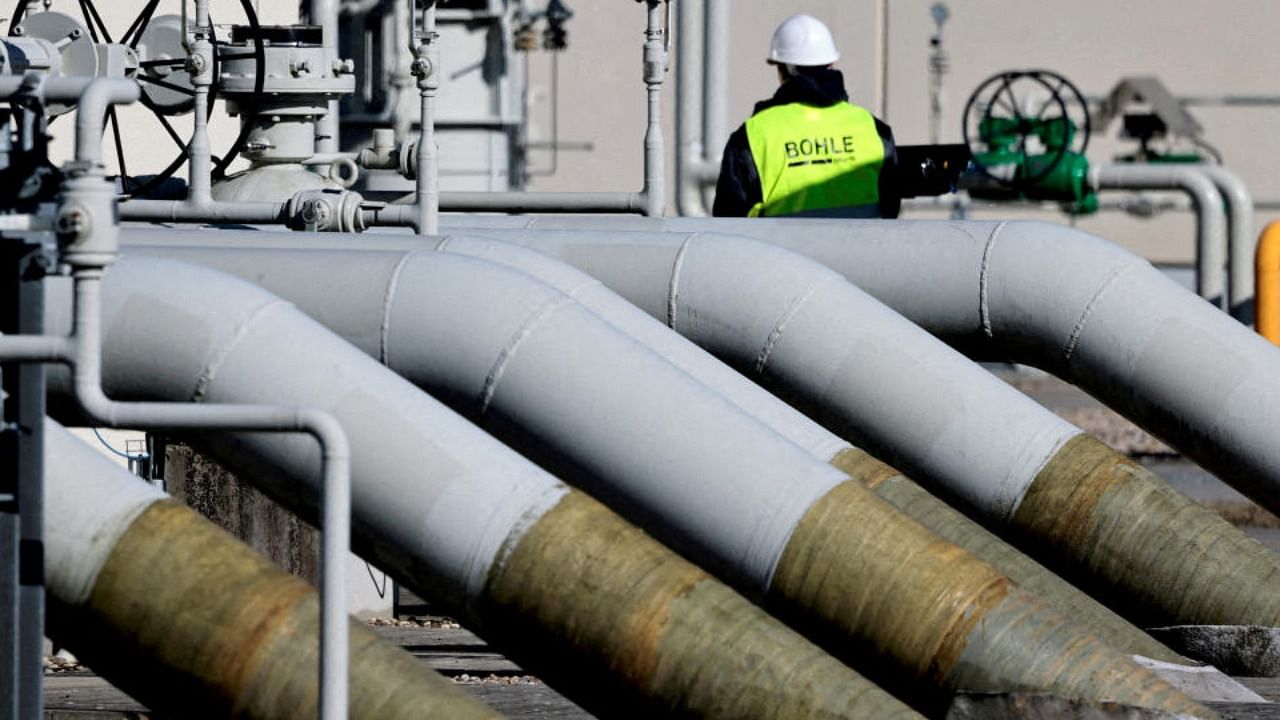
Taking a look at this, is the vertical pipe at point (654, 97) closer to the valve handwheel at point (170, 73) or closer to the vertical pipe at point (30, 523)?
the valve handwheel at point (170, 73)

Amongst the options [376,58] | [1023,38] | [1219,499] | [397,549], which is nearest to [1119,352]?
[397,549]

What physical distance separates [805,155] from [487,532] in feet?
12.9

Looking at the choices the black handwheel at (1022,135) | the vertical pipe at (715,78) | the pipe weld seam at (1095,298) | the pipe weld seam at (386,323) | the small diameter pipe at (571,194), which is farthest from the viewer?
the black handwheel at (1022,135)

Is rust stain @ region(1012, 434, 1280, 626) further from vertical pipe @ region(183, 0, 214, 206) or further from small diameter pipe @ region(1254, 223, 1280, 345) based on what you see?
small diameter pipe @ region(1254, 223, 1280, 345)

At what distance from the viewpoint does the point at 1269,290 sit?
1185 cm

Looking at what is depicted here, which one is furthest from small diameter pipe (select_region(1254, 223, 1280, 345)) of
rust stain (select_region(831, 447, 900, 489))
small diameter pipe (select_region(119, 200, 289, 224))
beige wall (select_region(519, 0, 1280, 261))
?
beige wall (select_region(519, 0, 1280, 261))

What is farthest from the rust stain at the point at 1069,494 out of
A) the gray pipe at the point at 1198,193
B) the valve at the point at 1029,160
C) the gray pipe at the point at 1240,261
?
the valve at the point at 1029,160

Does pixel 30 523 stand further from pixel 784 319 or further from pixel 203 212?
pixel 203 212

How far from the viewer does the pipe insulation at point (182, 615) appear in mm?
4469

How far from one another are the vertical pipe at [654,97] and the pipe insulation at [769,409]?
164cm

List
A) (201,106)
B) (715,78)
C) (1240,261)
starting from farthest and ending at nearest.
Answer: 1. (715,78)
2. (1240,261)
3. (201,106)

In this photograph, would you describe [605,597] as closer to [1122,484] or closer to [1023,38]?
[1122,484]

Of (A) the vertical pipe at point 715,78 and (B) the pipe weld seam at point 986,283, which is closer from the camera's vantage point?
(B) the pipe weld seam at point 986,283

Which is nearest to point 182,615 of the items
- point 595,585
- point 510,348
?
point 595,585
